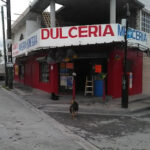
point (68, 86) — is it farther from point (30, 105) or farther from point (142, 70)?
point (142, 70)

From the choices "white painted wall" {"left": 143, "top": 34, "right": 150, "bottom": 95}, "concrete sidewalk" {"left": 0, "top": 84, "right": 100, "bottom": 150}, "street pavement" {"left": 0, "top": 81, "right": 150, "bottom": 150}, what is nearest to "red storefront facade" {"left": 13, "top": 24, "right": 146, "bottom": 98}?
"white painted wall" {"left": 143, "top": 34, "right": 150, "bottom": 95}

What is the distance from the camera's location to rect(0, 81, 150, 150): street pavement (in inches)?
201

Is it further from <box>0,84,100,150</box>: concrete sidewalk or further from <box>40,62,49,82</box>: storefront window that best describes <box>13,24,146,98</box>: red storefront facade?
<box>0,84,100,150</box>: concrete sidewalk

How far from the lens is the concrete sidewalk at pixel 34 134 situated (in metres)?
4.72

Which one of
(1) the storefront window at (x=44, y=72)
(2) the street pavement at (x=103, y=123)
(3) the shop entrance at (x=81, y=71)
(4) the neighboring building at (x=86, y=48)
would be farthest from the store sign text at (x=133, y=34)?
(1) the storefront window at (x=44, y=72)

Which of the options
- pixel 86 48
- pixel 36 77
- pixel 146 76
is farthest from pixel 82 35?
pixel 36 77

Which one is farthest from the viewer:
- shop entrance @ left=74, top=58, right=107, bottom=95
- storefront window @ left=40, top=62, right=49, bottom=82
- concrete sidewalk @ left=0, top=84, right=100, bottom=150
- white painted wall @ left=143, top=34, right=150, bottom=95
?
storefront window @ left=40, top=62, right=49, bottom=82

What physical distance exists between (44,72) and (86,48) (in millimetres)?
4470

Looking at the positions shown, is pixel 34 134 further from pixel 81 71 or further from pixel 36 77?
pixel 36 77

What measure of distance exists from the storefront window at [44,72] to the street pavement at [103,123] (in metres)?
3.51

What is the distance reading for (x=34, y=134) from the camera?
558cm

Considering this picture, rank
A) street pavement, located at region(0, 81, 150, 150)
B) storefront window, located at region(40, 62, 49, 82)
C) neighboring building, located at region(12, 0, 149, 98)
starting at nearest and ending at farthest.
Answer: street pavement, located at region(0, 81, 150, 150)
neighboring building, located at region(12, 0, 149, 98)
storefront window, located at region(40, 62, 49, 82)

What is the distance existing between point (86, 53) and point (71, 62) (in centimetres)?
134

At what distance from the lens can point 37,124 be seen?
6.62m
